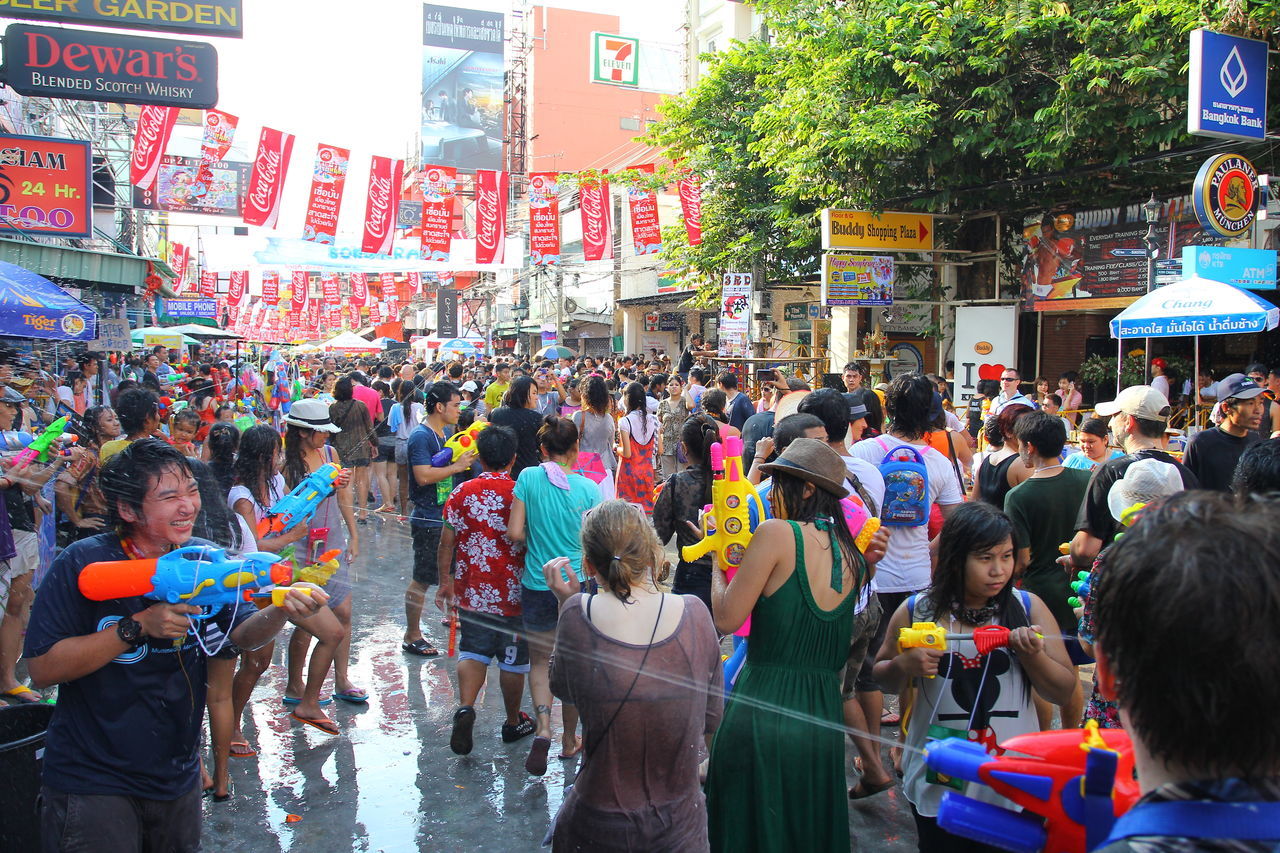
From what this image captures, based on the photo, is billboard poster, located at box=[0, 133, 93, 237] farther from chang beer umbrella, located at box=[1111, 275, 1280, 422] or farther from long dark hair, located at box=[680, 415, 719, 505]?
chang beer umbrella, located at box=[1111, 275, 1280, 422]

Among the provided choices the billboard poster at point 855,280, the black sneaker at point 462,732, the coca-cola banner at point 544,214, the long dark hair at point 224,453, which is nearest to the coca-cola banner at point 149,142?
the coca-cola banner at point 544,214

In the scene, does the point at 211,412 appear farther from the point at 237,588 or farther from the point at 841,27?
the point at 841,27

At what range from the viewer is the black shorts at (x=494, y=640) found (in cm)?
483

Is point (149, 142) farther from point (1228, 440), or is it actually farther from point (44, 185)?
point (1228, 440)

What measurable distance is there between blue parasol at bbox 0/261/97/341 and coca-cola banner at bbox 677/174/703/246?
13.4m

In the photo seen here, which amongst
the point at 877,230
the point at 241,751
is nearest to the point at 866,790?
the point at 241,751

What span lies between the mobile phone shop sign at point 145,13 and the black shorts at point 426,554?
5.02 m

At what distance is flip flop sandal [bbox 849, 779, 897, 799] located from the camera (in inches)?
165

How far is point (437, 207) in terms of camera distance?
1947 centimetres

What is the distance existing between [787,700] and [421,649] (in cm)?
416

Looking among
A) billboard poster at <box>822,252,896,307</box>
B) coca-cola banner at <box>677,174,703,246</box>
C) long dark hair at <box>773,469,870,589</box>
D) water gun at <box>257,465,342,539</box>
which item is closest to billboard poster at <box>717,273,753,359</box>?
billboard poster at <box>822,252,896,307</box>

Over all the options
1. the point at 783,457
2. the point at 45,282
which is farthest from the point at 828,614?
the point at 45,282

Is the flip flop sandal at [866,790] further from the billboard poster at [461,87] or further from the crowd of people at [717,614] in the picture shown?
the billboard poster at [461,87]

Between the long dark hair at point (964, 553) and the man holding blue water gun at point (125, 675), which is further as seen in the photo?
the long dark hair at point (964, 553)
